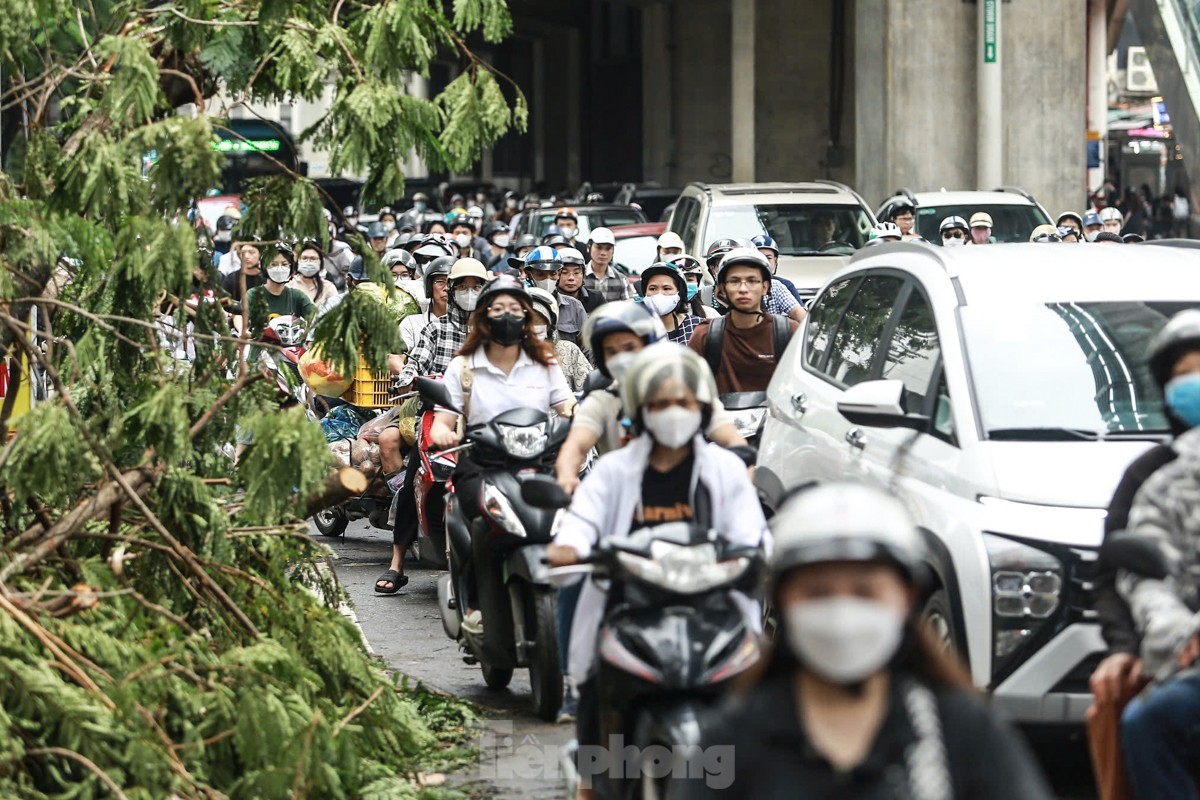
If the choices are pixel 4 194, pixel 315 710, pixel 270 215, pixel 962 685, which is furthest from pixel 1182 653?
pixel 4 194

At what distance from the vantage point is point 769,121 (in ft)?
155

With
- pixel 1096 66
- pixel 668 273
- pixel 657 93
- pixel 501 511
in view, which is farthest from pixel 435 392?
pixel 657 93

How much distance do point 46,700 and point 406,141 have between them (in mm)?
2443

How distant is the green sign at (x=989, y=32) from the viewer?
101 feet

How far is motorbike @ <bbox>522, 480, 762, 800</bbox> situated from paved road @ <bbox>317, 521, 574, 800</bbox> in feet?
5.34

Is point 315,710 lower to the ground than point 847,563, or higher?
lower

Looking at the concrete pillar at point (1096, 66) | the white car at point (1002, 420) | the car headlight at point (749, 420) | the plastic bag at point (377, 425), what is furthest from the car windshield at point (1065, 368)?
the concrete pillar at point (1096, 66)

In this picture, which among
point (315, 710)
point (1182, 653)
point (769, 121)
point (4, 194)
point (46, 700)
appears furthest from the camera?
point (769, 121)

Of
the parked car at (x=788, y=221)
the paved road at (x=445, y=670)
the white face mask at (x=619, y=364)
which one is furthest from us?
the parked car at (x=788, y=221)

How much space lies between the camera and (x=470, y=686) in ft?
28.7

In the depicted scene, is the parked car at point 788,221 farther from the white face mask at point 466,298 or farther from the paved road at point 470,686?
the white face mask at point 466,298

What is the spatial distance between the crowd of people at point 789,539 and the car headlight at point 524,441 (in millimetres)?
299

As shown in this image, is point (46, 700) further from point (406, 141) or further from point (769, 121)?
point (769, 121)

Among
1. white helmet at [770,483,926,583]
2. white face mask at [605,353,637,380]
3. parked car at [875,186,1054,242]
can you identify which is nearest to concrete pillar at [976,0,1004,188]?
parked car at [875,186,1054,242]
